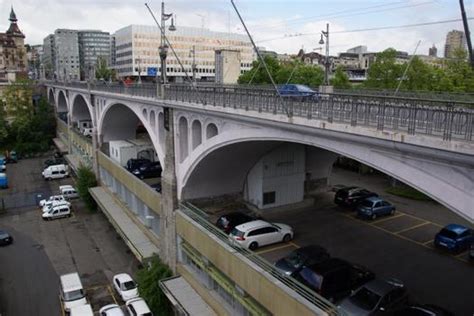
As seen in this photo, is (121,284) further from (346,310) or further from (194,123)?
(346,310)

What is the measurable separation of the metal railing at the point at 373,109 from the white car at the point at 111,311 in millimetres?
11309

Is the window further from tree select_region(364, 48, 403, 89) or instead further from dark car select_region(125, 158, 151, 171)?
tree select_region(364, 48, 403, 89)

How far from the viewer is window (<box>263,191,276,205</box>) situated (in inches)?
909

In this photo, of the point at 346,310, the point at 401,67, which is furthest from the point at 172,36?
the point at 346,310

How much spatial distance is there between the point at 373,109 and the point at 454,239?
35.6 ft

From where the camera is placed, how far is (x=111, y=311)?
66.9 ft

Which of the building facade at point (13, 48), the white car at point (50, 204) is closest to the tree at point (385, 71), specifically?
the white car at point (50, 204)

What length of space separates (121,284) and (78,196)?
69.2ft

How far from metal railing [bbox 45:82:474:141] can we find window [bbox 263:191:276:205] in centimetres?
708

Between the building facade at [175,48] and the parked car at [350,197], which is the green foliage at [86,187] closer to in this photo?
the parked car at [350,197]

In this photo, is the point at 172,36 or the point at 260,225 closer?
the point at 260,225

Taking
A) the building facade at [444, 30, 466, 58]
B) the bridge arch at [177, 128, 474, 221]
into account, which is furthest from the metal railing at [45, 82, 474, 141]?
the building facade at [444, 30, 466, 58]

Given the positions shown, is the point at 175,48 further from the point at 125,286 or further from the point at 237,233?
the point at 237,233

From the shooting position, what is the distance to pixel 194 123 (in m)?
20.9
